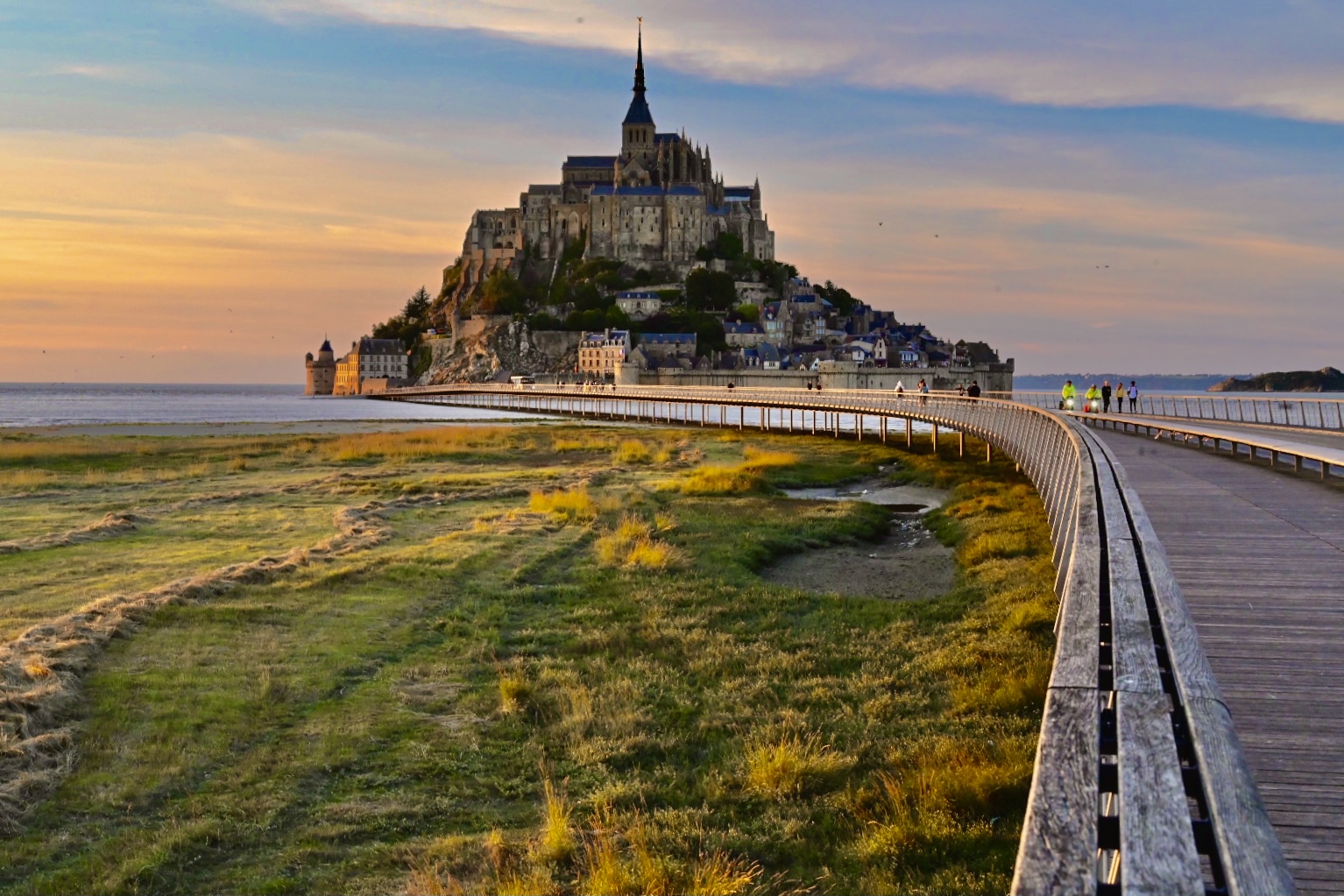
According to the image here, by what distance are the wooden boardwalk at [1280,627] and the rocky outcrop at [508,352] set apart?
141199 mm

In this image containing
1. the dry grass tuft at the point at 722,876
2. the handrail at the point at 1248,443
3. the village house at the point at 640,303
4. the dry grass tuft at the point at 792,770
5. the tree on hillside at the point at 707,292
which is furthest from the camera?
the village house at the point at 640,303

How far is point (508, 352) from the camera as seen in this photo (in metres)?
160

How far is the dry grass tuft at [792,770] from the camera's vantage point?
838 cm

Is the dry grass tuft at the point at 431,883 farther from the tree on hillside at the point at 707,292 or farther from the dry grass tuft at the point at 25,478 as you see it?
the tree on hillside at the point at 707,292

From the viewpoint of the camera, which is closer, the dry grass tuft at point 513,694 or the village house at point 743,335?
the dry grass tuft at point 513,694

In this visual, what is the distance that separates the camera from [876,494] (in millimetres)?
33531

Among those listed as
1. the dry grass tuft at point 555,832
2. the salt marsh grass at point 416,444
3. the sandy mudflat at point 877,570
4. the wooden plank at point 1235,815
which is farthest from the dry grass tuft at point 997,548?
the salt marsh grass at point 416,444

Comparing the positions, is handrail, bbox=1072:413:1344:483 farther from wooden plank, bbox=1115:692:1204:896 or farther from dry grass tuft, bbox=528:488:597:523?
wooden plank, bbox=1115:692:1204:896

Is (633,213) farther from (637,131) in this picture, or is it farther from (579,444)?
(579,444)

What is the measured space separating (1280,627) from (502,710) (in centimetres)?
675

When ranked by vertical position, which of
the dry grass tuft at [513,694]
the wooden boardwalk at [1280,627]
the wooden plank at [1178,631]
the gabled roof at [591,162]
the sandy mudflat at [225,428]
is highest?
the gabled roof at [591,162]

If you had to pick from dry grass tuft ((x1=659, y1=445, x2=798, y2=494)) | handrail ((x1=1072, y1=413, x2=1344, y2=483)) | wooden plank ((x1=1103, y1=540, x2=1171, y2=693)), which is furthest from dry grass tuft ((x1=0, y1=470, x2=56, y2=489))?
wooden plank ((x1=1103, y1=540, x2=1171, y2=693))

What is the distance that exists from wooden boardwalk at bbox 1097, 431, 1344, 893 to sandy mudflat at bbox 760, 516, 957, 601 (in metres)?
4.18

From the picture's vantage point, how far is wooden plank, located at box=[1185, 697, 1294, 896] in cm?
267
